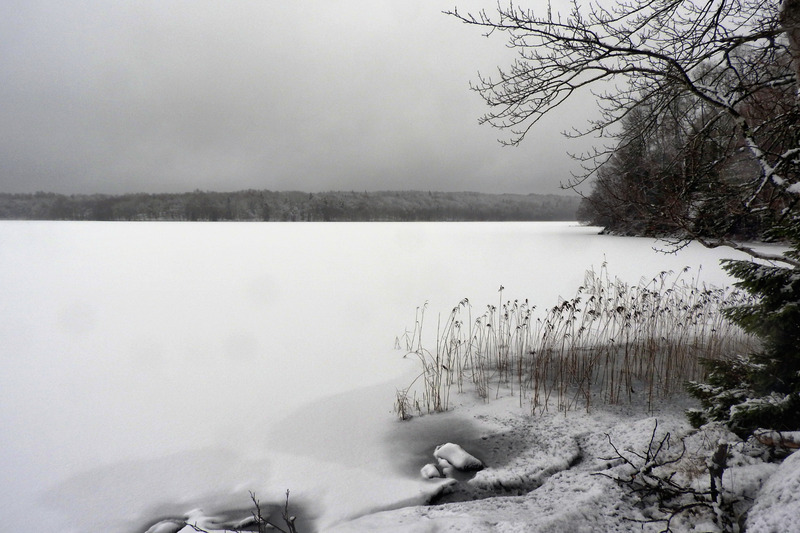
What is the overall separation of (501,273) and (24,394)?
12.5 m

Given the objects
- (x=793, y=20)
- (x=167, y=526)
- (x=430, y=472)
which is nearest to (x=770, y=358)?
(x=793, y=20)

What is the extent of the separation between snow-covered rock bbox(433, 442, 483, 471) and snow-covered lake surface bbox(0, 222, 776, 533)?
27cm

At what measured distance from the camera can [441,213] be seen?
126 m

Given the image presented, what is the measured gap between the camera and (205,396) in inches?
209

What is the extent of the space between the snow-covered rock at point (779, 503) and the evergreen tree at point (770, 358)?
0.56 metres

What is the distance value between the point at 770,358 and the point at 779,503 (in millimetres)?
1341

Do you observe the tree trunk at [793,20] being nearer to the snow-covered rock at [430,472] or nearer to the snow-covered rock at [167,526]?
the snow-covered rock at [430,472]

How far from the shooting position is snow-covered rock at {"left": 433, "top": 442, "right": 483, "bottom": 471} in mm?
3896

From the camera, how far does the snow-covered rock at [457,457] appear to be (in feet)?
12.8

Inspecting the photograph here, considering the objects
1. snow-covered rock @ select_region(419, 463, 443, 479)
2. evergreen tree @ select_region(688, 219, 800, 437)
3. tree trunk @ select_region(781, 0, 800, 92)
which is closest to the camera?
evergreen tree @ select_region(688, 219, 800, 437)

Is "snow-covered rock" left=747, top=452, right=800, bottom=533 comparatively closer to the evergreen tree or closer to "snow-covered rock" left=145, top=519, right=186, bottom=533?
the evergreen tree

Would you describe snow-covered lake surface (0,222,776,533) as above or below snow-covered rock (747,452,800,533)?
below

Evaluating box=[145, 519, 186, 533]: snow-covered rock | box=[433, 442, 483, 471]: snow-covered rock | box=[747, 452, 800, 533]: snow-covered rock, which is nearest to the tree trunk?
box=[747, 452, 800, 533]: snow-covered rock

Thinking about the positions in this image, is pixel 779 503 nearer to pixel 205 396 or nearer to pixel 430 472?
pixel 430 472
